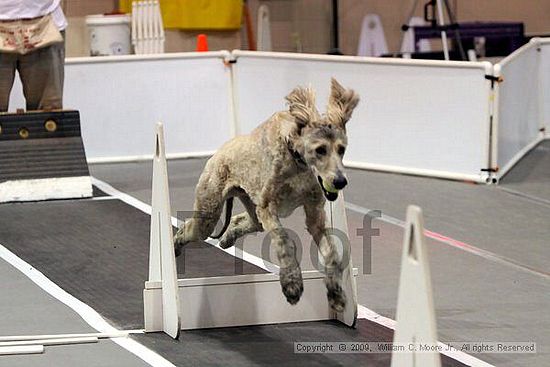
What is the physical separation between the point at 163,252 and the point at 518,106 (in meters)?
5.64

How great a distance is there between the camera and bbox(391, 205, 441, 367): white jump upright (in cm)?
443

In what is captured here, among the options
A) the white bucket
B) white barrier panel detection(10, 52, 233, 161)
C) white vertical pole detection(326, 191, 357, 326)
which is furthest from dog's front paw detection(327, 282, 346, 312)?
the white bucket

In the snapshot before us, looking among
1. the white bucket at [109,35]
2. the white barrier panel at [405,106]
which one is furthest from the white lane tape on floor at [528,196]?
the white bucket at [109,35]

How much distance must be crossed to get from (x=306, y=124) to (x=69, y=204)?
4.64 metres

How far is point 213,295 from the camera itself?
6.68 metres

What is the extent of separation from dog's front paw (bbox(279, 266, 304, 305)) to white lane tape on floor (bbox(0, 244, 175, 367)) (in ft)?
2.25

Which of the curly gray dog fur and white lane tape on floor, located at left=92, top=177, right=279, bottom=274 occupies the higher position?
the curly gray dog fur

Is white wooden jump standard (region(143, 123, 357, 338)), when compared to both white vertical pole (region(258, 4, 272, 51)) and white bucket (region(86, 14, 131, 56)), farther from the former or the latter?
white vertical pole (region(258, 4, 272, 51))

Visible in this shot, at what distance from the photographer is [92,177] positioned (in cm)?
1119

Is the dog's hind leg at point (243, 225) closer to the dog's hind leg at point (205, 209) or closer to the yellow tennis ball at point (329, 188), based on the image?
the dog's hind leg at point (205, 209)

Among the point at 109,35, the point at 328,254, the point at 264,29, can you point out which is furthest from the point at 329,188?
the point at 264,29

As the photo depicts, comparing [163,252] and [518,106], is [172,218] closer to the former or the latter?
[163,252]

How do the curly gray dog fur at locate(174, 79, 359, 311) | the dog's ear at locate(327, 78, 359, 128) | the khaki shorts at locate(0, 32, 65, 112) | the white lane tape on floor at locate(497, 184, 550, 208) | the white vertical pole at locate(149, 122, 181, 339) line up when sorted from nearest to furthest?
1. the curly gray dog fur at locate(174, 79, 359, 311)
2. the dog's ear at locate(327, 78, 359, 128)
3. the white vertical pole at locate(149, 122, 181, 339)
4. the white lane tape on floor at locate(497, 184, 550, 208)
5. the khaki shorts at locate(0, 32, 65, 112)

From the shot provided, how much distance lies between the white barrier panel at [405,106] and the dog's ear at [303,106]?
4.70 m
